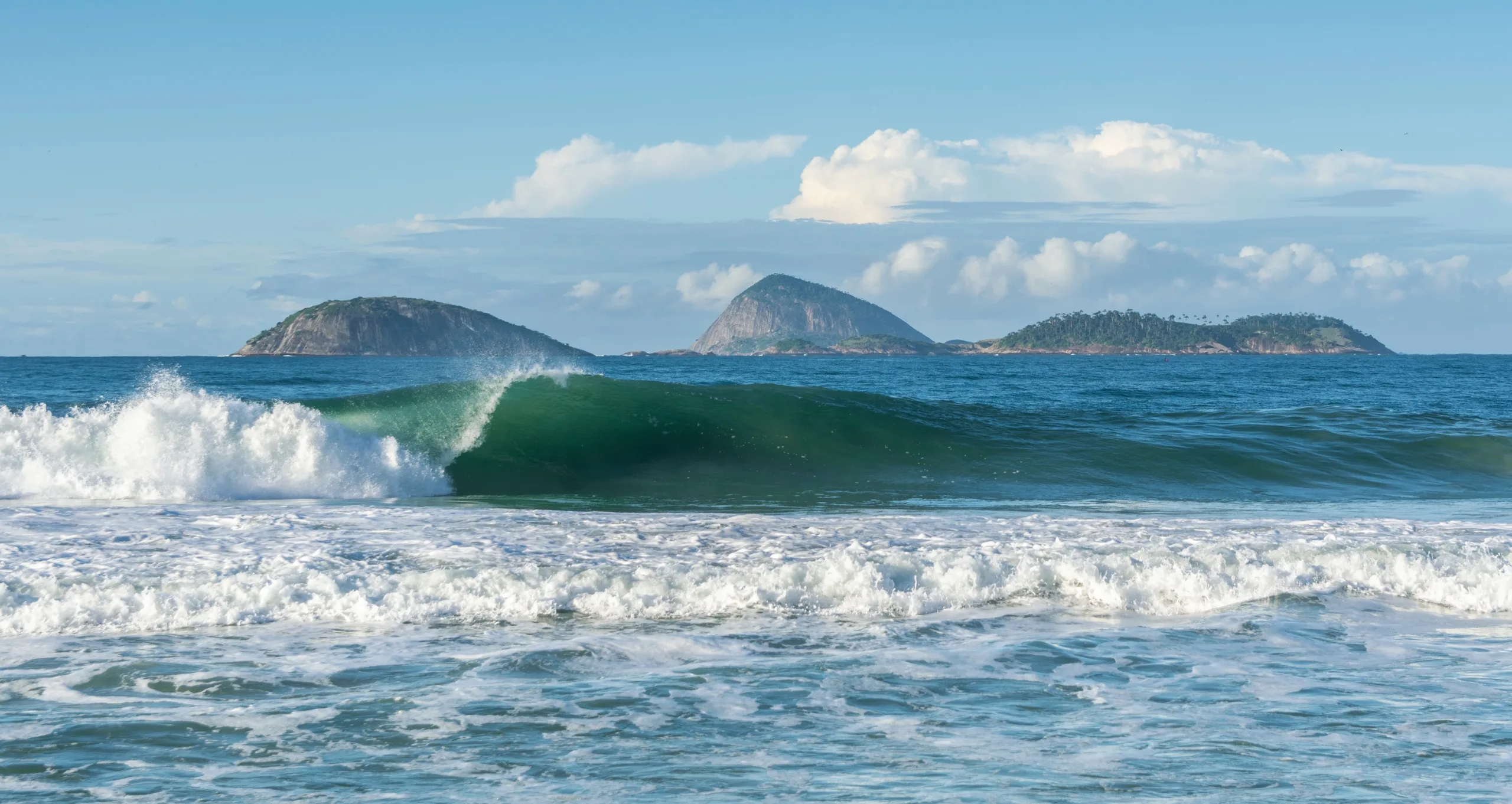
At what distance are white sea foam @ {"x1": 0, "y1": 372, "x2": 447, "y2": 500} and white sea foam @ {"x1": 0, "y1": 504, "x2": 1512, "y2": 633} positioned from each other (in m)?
2.85

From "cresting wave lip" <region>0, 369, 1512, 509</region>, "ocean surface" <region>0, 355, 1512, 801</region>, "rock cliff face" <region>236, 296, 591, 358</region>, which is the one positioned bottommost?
"ocean surface" <region>0, 355, 1512, 801</region>

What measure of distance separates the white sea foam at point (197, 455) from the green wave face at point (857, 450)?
1.42 metres

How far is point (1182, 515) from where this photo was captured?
1331 cm

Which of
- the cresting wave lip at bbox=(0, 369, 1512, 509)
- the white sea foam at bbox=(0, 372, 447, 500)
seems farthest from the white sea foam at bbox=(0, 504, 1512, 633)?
the cresting wave lip at bbox=(0, 369, 1512, 509)

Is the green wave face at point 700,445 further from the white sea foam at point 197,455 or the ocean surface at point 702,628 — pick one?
the white sea foam at point 197,455

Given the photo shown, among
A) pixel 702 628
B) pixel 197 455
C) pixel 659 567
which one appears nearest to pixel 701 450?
pixel 197 455

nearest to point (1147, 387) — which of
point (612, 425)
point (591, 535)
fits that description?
point (612, 425)

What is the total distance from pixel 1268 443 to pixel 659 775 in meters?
19.9

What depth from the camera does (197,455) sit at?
49.8ft

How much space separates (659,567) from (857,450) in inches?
463

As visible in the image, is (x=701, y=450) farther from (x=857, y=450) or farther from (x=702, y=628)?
(x=702, y=628)

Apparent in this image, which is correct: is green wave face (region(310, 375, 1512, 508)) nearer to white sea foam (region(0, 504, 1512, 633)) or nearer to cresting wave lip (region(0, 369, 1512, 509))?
cresting wave lip (region(0, 369, 1512, 509))

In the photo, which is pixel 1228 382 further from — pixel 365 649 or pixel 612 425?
pixel 365 649

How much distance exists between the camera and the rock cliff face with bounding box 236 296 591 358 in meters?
160
